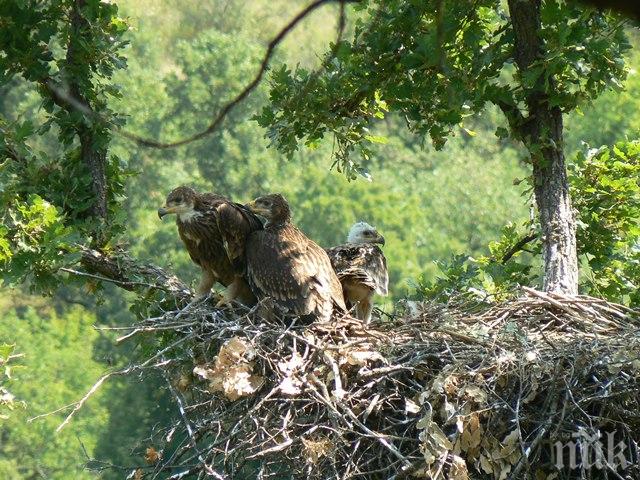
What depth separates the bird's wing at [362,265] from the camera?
824 cm

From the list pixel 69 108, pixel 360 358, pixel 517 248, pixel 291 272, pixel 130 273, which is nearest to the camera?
pixel 360 358

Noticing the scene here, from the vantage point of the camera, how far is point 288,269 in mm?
7988

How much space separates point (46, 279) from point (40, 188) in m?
0.84

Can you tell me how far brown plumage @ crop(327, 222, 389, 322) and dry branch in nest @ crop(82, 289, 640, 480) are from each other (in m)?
0.78

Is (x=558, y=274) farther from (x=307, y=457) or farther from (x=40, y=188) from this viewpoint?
(x=40, y=188)

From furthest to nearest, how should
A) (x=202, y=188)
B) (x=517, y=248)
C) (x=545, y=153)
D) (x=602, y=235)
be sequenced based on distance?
(x=202, y=188), (x=517, y=248), (x=602, y=235), (x=545, y=153)

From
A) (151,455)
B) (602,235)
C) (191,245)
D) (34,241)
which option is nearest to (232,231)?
(191,245)

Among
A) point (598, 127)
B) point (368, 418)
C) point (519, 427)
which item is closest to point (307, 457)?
point (368, 418)

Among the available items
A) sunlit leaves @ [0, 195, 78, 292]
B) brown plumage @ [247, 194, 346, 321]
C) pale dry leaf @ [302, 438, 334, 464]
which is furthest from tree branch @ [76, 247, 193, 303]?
pale dry leaf @ [302, 438, 334, 464]

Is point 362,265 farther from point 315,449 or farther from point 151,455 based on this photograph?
point 315,449

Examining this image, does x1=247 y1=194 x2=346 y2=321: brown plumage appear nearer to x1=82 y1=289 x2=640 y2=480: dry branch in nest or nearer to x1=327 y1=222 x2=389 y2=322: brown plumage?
x1=327 y1=222 x2=389 y2=322: brown plumage

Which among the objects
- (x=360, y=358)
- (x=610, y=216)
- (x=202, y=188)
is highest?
(x=202, y=188)

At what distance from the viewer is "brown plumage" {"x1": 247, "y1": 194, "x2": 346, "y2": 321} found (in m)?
7.82

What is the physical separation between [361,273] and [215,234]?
0.90 m
